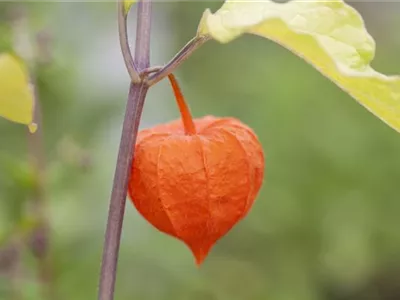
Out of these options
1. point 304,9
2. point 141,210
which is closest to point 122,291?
point 141,210

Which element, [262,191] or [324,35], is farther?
[262,191]

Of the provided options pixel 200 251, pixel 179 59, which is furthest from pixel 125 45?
pixel 200 251

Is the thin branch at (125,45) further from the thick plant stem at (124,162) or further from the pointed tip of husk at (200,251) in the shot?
the pointed tip of husk at (200,251)

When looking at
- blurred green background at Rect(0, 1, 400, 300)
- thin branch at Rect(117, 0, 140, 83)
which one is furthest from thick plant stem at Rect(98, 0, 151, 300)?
blurred green background at Rect(0, 1, 400, 300)

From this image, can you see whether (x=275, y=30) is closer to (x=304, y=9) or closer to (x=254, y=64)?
(x=304, y=9)

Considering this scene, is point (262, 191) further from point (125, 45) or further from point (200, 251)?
point (125, 45)

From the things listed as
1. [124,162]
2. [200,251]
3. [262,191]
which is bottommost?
[262,191]
